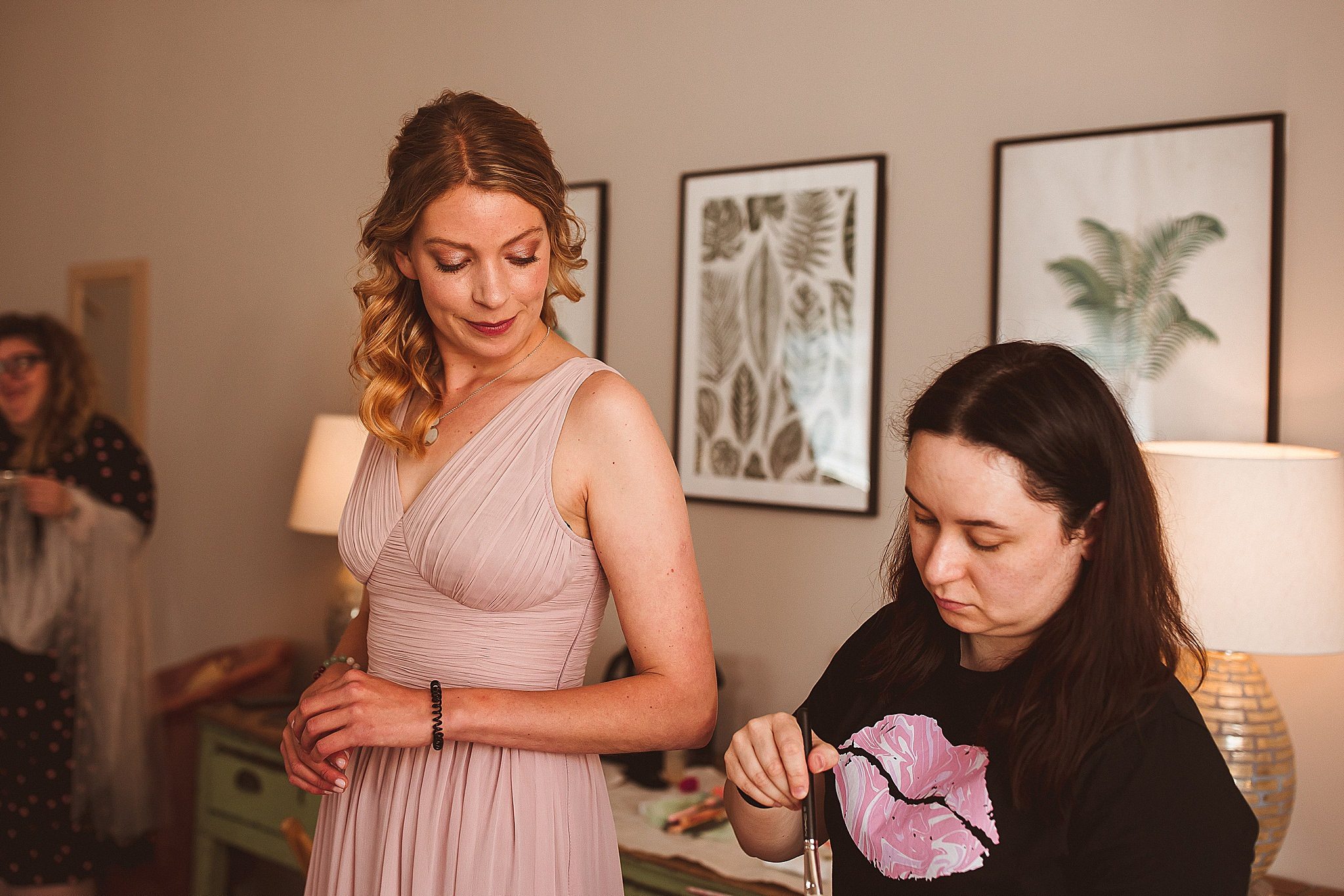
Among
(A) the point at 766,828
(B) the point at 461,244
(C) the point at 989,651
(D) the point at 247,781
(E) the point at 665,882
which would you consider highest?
(B) the point at 461,244

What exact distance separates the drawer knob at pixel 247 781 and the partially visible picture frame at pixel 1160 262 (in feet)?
7.41

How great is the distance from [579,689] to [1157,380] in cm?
133

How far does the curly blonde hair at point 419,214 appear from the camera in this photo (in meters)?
1.35

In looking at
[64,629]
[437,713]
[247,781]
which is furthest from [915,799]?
[64,629]

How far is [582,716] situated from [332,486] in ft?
6.47

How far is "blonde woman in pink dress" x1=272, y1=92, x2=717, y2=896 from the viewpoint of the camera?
1.30 m

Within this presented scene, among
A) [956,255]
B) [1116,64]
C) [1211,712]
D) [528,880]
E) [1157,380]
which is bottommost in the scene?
[528,880]

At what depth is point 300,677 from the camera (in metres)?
3.68

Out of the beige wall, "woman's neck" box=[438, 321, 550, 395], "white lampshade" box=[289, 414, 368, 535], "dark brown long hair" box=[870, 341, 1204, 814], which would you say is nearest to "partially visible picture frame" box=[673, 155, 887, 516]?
the beige wall

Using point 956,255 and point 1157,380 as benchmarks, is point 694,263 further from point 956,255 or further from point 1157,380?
point 1157,380

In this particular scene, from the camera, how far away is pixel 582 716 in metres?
1.30

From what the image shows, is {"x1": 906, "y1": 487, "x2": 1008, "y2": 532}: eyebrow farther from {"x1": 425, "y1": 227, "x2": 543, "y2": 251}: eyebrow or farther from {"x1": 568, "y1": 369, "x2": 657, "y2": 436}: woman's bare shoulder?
{"x1": 425, "y1": 227, "x2": 543, "y2": 251}: eyebrow

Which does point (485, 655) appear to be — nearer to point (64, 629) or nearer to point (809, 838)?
point (809, 838)

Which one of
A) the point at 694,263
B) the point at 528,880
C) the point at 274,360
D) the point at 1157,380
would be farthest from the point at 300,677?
the point at 1157,380
